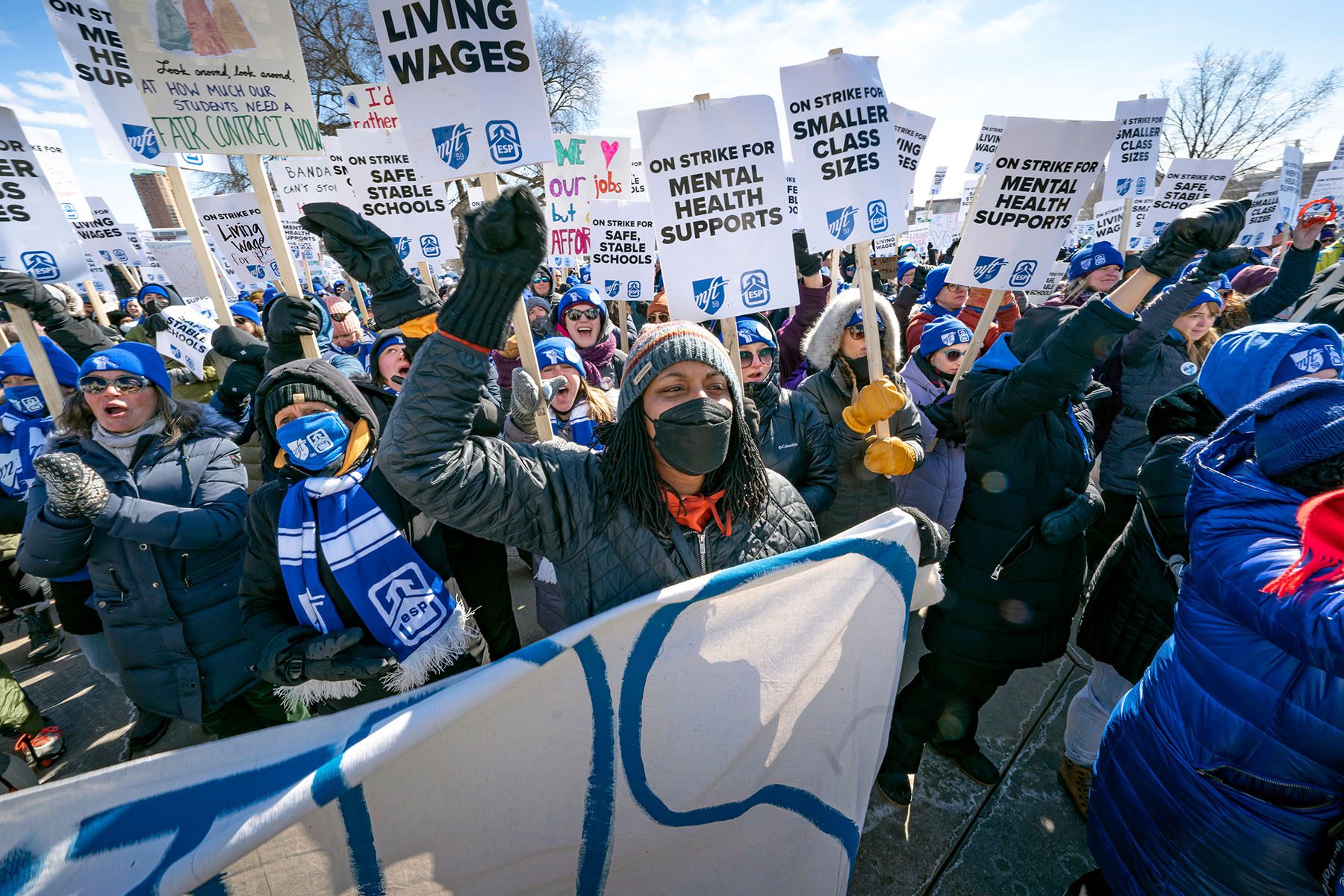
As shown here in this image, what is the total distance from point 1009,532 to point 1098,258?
3.93 meters

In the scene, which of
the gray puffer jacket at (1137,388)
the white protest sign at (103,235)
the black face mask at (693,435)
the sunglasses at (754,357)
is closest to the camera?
the black face mask at (693,435)

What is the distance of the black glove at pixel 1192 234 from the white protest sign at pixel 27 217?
5.04m

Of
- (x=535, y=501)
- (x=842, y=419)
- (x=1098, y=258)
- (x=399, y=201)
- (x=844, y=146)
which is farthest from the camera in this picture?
(x=399, y=201)

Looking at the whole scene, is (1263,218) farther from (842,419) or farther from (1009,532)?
(1009,532)

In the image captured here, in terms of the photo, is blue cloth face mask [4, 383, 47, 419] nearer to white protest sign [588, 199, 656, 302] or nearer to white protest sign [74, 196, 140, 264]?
white protest sign [588, 199, 656, 302]

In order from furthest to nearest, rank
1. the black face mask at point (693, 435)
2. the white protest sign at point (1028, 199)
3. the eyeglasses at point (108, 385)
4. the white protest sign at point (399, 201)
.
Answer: the white protest sign at point (399, 201) → the white protest sign at point (1028, 199) → the eyeglasses at point (108, 385) → the black face mask at point (693, 435)

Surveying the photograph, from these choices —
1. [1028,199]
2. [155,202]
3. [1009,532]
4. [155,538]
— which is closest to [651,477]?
[1009,532]

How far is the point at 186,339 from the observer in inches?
159

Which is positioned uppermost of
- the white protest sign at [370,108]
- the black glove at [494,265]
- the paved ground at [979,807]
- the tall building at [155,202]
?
the tall building at [155,202]

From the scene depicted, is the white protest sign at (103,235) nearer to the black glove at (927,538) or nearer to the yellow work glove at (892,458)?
the yellow work glove at (892,458)

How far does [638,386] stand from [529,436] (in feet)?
6.09

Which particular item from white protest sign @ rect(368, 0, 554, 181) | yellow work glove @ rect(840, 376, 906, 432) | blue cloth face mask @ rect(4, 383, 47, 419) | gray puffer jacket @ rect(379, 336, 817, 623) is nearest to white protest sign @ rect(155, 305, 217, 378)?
blue cloth face mask @ rect(4, 383, 47, 419)

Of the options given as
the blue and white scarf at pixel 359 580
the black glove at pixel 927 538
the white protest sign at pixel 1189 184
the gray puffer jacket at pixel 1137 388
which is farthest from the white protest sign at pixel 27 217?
the white protest sign at pixel 1189 184

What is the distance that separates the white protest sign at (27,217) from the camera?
3.01 m
